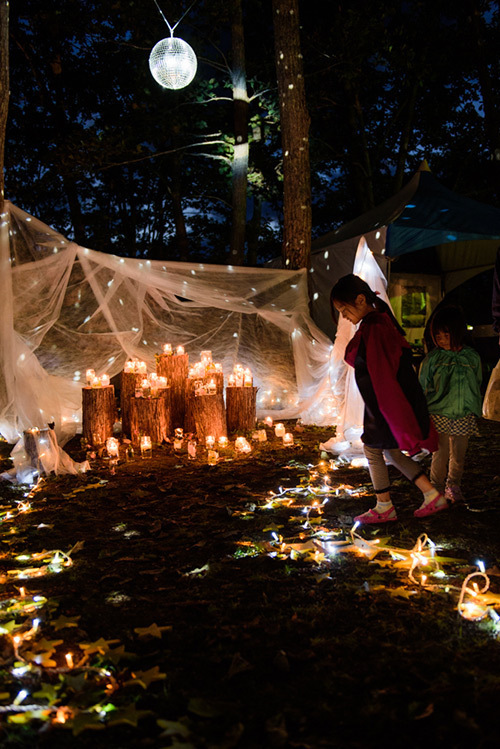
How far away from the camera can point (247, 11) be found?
15.4m

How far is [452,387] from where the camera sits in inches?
148

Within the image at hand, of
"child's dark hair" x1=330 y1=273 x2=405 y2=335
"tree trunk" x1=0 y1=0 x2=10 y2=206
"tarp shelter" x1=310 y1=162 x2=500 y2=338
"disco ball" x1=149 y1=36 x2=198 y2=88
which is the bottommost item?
"child's dark hair" x1=330 y1=273 x2=405 y2=335

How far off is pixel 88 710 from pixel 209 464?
3552mm

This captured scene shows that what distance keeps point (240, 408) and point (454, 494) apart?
336cm

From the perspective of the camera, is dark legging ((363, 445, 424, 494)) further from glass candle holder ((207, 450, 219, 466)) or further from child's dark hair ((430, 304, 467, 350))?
glass candle holder ((207, 450, 219, 466))

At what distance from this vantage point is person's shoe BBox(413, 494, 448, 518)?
3.46 m

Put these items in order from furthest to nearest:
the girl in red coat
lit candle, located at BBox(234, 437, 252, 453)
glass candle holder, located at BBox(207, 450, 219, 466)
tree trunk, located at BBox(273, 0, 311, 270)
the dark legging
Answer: tree trunk, located at BBox(273, 0, 311, 270)
lit candle, located at BBox(234, 437, 252, 453)
glass candle holder, located at BBox(207, 450, 219, 466)
the dark legging
the girl in red coat

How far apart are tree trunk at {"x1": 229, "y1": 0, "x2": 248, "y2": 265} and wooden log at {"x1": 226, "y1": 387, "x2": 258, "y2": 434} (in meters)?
5.54

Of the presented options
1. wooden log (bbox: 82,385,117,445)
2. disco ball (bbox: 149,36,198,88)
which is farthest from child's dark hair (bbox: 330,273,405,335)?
disco ball (bbox: 149,36,198,88)

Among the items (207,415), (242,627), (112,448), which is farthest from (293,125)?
(242,627)

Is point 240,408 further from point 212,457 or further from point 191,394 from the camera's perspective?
point 212,457

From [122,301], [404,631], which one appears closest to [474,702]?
[404,631]

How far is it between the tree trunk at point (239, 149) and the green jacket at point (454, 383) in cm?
834

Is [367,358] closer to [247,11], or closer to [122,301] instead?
[122,301]
